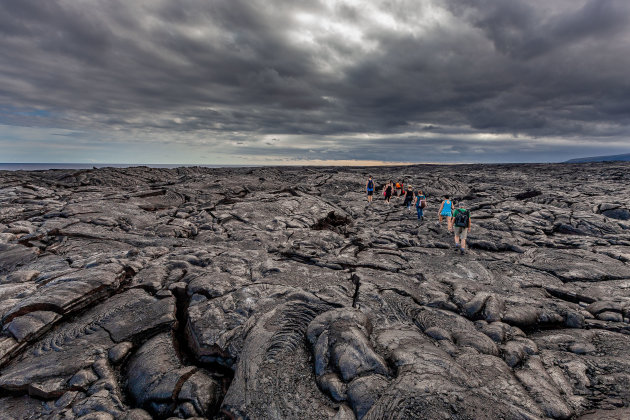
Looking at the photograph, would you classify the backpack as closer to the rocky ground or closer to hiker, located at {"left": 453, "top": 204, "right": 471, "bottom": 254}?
hiker, located at {"left": 453, "top": 204, "right": 471, "bottom": 254}

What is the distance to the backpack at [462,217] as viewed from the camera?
1240 cm

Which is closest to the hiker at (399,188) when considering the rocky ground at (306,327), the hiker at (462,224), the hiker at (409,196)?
the hiker at (409,196)

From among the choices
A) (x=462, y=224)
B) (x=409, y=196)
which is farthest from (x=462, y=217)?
(x=409, y=196)

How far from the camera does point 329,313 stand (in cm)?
604

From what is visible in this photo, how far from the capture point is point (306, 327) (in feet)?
19.6

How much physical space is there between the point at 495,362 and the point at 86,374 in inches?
302

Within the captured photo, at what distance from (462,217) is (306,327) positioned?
9.91 metres

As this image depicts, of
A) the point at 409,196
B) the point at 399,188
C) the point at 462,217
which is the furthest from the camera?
the point at 399,188

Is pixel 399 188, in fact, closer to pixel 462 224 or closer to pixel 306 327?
pixel 462 224

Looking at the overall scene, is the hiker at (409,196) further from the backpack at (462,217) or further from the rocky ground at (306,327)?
the backpack at (462,217)

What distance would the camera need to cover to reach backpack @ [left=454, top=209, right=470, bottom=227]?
12398mm

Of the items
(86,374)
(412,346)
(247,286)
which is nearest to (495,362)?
(412,346)

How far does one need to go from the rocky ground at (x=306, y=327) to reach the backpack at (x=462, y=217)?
1.49 meters

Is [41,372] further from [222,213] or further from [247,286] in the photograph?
[222,213]
